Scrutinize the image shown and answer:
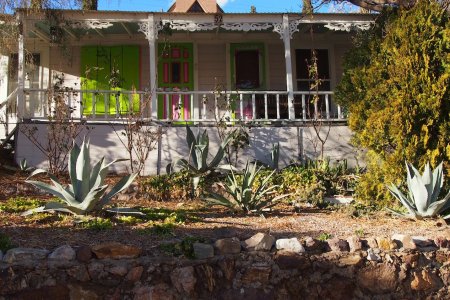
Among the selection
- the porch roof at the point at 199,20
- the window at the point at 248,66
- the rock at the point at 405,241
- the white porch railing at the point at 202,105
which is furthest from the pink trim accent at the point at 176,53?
the rock at the point at 405,241

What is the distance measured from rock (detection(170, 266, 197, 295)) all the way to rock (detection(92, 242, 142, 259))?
0.40 metres

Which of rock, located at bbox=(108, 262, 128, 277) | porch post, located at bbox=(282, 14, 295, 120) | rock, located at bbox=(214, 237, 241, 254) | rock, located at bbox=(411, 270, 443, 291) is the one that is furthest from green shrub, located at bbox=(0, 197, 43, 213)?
porch post, located at bbox=(282, 14, 295, 120)

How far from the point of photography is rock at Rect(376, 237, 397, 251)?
182 inches

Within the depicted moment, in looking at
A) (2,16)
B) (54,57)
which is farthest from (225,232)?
(54,57)

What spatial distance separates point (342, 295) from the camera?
171 inches

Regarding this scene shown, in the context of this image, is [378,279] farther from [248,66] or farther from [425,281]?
[248,66]

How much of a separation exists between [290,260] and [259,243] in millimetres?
326

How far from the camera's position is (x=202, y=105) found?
11930 millimetres

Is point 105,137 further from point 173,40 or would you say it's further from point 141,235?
point 141,235

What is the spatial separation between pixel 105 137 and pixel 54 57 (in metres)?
4.02

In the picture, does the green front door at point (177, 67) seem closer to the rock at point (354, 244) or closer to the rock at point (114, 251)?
the rock at point (354, 244)

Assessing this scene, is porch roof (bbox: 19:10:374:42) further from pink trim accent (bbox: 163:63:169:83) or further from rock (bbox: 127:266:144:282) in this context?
rock (bbox: 127:266:144:282)

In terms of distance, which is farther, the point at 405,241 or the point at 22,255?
the point at 405,241

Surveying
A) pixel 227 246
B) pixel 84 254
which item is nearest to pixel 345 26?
pixel 227 246
